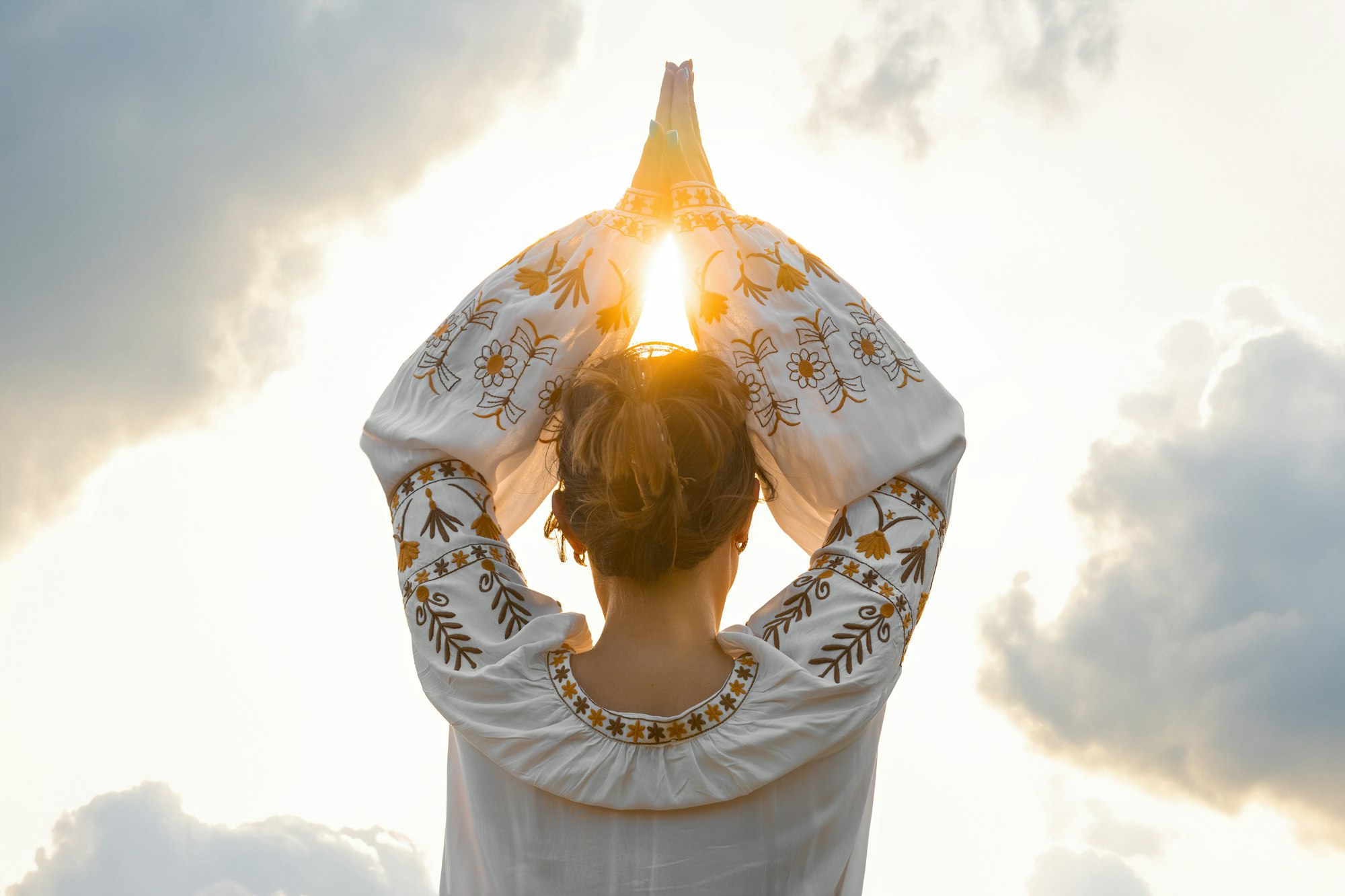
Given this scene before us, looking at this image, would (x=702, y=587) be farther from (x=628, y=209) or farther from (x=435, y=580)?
(x=628, y=209)

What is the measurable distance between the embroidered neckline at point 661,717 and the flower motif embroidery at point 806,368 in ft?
2.34

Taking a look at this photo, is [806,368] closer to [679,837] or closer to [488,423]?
[488,423]

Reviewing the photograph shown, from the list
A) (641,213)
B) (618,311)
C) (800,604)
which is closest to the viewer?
(800,604)

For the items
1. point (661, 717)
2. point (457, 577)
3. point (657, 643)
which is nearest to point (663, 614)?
point (657, 643)

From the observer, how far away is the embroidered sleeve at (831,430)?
2.83 metres

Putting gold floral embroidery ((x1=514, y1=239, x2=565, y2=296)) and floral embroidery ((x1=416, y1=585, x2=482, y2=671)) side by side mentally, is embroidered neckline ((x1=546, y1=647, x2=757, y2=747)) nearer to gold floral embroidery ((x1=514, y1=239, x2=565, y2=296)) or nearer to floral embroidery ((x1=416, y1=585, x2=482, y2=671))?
floral embroidery ((x1=416, y1=585, x2=482, y2=671))

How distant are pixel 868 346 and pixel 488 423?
96cm

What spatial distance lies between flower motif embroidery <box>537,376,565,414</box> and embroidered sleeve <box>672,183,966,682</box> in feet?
1.28

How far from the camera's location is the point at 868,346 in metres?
3.09

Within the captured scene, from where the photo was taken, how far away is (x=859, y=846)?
3045 millimetres

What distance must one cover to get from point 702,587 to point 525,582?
0.43 metres

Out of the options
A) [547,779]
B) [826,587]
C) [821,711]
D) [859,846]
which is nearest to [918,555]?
[826,587]

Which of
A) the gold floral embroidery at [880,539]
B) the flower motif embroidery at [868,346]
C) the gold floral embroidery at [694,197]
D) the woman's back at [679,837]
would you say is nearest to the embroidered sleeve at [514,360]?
the gold floral embroidery at [694,197]

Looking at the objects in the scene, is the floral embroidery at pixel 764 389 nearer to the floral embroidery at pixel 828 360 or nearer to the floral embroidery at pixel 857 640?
the floral embroidery at pixel 828 360
